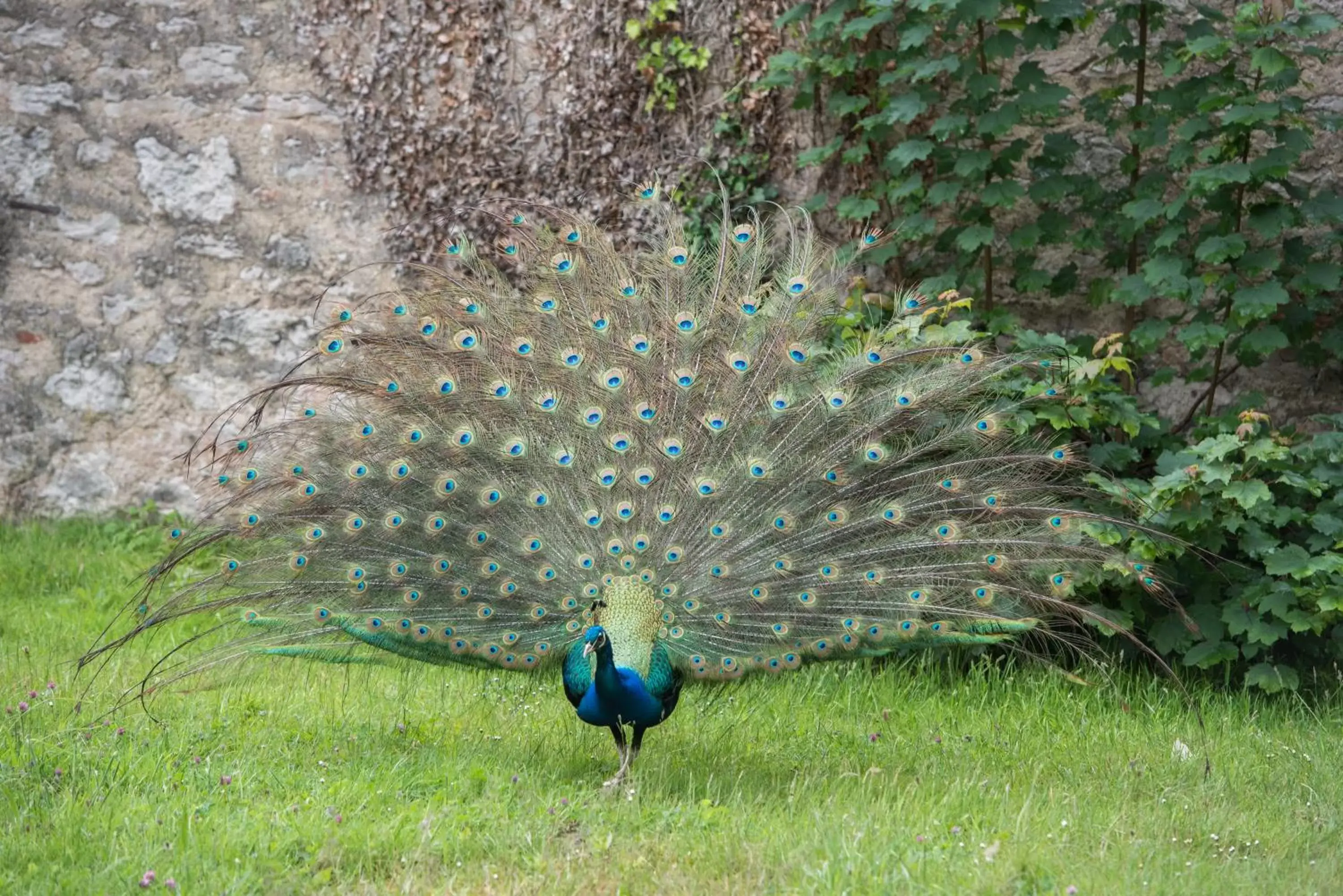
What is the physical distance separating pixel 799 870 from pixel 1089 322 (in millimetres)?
3974

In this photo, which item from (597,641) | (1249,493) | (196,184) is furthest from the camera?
(196,184)

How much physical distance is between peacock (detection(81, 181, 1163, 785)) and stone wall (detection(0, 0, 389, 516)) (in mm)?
3106

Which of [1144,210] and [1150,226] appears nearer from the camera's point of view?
[1144,210]

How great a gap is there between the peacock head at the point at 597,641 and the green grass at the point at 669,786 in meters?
0.45

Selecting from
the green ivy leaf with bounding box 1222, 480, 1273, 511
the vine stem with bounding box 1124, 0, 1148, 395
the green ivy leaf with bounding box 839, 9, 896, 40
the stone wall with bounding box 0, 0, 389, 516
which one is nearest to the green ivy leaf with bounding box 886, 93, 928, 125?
the green ivy leaf with bounding box 839, 9, 896, 40

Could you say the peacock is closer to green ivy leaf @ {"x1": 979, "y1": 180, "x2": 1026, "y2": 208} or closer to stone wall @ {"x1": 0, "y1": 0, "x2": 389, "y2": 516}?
green ivy leaf @ {"x1": 979, "y1": 180, "x2": 1026, "y2": 208}

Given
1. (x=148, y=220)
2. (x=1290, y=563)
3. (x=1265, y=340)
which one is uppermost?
(x=148, y=220)

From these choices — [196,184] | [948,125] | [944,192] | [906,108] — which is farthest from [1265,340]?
[196,184]

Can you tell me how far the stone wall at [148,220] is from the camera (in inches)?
284

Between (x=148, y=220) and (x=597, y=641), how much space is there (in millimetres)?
4631

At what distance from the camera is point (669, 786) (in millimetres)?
4137

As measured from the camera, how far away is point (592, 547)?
4199mm

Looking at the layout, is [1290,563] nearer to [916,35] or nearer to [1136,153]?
[1136,153]

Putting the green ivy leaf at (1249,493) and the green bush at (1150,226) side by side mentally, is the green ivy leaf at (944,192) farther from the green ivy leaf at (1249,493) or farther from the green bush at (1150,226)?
the green ivy leaf at (1249,493)
